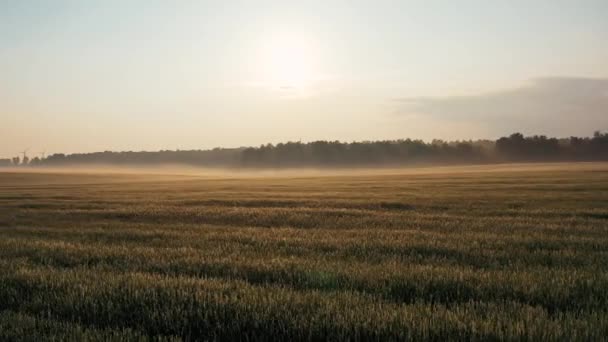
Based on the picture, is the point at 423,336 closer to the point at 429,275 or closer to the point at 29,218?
the point at 429,275

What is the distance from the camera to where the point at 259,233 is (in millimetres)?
15648

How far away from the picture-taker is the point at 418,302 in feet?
21.9

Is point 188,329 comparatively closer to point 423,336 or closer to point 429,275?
point 423,336

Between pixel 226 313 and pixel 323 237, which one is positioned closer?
pixel 226 313

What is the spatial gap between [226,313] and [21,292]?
3531 mm

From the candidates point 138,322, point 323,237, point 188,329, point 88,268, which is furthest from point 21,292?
point 323,237

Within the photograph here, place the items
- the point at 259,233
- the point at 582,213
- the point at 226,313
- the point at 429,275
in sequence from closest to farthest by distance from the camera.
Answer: the point at 226,313 < the point at 429,275 < the point at 259,233 < the point at 582,213

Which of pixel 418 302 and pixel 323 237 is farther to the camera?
pixel 323 237

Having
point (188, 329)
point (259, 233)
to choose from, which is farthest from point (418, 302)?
point (259, 233)

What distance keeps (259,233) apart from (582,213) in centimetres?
1336

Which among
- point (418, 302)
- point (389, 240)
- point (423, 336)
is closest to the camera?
point (423, 336)

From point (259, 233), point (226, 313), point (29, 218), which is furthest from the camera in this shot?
point (29, 218)

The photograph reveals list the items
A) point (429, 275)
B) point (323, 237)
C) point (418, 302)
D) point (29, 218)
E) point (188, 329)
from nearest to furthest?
1. point (188, 329)
2. point (418, 302)
3. point (429, 275)
4. point (323, 237)
5. point (29, 218)

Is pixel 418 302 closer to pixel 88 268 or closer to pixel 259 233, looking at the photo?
pixel 88 268
